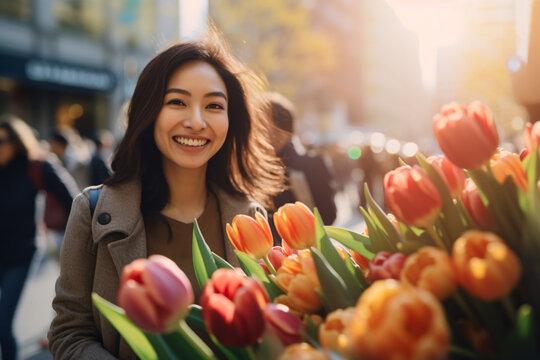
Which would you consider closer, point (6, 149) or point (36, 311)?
point (6, 149)

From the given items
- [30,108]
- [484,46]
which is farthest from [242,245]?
[484,46]

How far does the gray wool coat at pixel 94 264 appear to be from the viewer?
142 centimetres

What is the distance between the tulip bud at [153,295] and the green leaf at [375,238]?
0.33m

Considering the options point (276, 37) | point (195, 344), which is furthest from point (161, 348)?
point (276, 37)

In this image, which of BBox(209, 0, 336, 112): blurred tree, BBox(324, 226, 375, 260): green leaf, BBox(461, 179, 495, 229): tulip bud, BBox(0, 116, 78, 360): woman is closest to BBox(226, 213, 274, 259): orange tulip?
BBox(324, 226, 375, 260): green leaf

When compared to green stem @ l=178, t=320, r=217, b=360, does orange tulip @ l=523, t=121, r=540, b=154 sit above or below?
above

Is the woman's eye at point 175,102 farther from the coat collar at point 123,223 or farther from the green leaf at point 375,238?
the green leaf at point 375,238

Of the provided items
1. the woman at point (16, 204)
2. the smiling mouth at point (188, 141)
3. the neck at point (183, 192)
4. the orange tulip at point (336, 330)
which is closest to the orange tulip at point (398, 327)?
the orange tulip at point (336, 330)

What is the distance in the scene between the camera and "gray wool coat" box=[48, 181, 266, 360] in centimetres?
142

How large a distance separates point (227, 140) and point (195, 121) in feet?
1.56

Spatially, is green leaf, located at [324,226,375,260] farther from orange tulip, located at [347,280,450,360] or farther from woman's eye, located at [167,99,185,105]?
woman's eye, located at [167,99,185,105]

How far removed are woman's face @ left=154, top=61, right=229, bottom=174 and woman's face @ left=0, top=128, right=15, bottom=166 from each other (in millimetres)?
2556

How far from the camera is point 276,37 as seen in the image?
21.2 metres

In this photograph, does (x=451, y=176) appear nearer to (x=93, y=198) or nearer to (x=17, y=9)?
(x=93, y=198)
